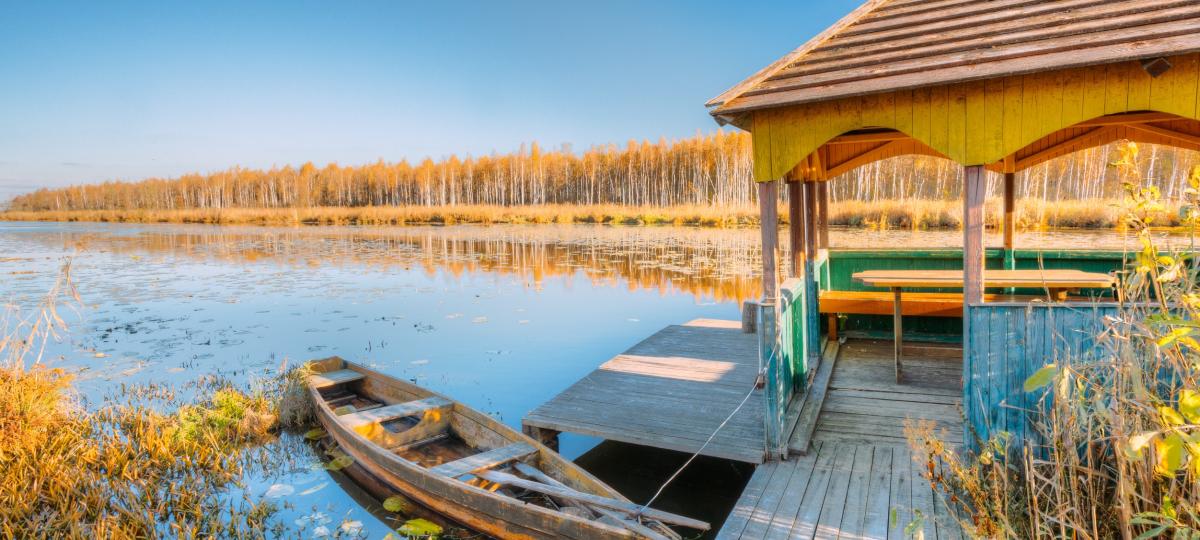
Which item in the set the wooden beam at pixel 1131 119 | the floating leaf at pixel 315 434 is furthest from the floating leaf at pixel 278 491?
the wooden beam at pixel 1131 119

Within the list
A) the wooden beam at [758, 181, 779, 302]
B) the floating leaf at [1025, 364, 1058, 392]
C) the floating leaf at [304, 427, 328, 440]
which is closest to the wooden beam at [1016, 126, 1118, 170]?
the wooden beam at [758, 181, 779, 302]

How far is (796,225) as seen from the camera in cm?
745

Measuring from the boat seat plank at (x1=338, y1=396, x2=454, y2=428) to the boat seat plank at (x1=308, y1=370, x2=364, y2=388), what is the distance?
118 cm

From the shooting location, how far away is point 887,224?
107 ft

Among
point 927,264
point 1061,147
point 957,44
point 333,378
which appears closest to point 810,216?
point 927,264

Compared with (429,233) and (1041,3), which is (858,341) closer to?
(1041,3)

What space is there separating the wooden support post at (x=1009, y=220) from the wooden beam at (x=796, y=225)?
3367 mm

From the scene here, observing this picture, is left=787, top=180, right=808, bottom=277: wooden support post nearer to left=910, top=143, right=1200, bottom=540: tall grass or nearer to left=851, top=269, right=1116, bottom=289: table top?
left=851, top=269, right=1116, bottom=289: table top

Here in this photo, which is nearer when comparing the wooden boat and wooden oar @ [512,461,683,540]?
wooden oar @ [512,461,683,540]

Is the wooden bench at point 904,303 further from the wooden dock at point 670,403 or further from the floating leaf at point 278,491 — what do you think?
the floating leaf at point 278,491

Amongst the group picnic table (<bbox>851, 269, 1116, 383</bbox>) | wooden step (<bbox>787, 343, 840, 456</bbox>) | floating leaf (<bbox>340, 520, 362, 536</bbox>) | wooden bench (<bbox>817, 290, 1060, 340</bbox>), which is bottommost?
floating leaf (<bbox>340, 520, 362, 536</bbox>)

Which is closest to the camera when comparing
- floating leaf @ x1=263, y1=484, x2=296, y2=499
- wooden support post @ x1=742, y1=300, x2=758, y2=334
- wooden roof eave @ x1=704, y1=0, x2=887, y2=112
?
wooden roof eave @ x1=704, y1=0, x2=887, y2=112

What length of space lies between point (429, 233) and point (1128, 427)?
38.8 metres

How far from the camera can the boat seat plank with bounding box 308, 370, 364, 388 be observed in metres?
7.90
